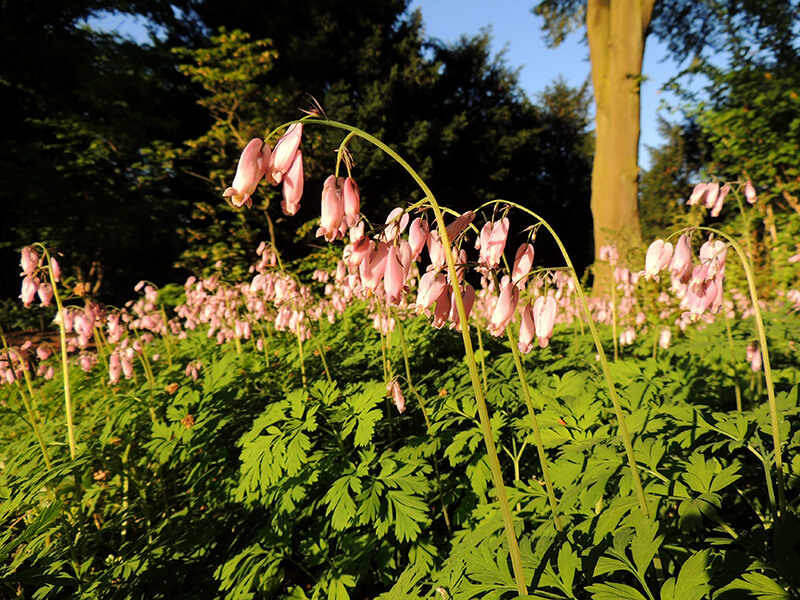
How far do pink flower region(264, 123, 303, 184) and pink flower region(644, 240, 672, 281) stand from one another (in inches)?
60.5

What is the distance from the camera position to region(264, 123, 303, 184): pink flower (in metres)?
1.25

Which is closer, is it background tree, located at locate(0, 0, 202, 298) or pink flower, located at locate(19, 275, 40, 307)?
pink flower, located at locate(19, 275, 40, 307)

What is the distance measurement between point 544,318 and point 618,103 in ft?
36.2

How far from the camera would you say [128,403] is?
9.73 ft

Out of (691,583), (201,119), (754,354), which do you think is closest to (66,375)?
(691,583)

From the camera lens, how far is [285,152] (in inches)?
49.5

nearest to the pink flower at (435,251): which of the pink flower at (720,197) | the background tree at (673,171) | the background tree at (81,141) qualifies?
the pink flower at (720,197)

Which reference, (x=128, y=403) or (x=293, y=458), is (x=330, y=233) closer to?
(x=293, y=458)

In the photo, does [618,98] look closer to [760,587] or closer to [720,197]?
[720,197]

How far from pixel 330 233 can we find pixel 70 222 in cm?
1578

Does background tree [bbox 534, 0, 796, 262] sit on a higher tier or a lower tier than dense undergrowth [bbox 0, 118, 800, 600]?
higher

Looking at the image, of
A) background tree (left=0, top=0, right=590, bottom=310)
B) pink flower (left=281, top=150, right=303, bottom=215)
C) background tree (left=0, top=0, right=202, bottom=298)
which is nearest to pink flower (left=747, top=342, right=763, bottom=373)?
pink flower (left=281, top=150, right=303, bottom=215)

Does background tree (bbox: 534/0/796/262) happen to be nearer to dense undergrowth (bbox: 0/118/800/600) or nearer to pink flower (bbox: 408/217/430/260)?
dense undergrowth (bbox: 0/118/800/600)

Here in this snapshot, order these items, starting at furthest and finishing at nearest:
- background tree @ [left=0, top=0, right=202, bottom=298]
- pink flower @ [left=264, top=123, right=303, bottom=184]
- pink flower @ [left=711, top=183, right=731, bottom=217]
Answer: background tree @ [left=0, top=0, right=202, bottom=298] < pink flower @ [left=711, top=183, right=731, bottom=217] < pink flower @ [left=264, top=123, right=303, bottom=184]
